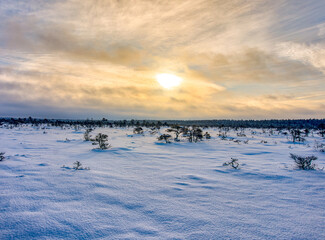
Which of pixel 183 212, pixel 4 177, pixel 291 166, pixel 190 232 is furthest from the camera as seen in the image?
pixel 291 166

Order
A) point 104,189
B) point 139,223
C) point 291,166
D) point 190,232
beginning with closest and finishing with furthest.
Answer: point 190,232 → point 139,223 → point 104,189 → point 291,166

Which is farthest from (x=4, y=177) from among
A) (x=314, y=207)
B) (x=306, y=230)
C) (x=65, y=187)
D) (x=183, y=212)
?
(x=314, y=207)

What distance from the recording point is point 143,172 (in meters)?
4.99

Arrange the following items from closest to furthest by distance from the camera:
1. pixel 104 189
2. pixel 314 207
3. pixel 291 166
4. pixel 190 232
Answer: pixel 190 232 → pixel 314 207 → pixel 104 189 → pixel 291 166

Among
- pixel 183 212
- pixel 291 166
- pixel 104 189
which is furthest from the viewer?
pixel 291 166

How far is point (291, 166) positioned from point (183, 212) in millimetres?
5024

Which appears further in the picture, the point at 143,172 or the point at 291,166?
the point at 291,166

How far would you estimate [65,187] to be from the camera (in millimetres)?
3684

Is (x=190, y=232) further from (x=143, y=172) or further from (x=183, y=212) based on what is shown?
(x=143, y=172)

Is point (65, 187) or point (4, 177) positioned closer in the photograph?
point (65, 187)

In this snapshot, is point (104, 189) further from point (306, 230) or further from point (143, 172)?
point (306, 230)

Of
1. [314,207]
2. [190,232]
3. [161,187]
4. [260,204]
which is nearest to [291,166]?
[314,207]

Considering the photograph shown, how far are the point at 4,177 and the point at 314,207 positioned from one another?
6428 mm

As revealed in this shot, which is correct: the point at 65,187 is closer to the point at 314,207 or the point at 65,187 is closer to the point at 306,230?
the point at 306,230
